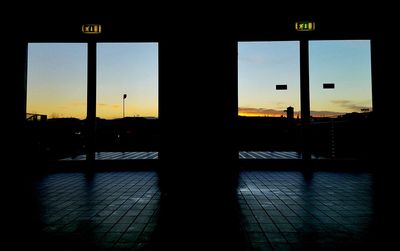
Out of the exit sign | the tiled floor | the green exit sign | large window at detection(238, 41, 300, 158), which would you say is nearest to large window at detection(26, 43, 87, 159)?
the exit sign

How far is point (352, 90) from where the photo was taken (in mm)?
7383

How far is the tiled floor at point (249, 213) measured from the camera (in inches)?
97.4

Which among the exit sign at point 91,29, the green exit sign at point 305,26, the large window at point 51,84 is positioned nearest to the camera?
the green exit sign at point 305,26

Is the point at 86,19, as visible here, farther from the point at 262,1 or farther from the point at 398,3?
the point at 398,3

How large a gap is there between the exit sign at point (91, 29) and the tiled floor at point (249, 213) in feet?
12.2

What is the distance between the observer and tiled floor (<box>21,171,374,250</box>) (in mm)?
2475

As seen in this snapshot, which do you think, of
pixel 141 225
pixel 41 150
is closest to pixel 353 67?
pixel 141 225

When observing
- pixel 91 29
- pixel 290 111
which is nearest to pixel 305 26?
pixel 290 111

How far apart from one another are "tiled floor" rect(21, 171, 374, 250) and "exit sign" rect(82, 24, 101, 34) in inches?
146

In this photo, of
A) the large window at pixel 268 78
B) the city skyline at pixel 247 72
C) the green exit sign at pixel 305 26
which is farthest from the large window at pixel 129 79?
the green exit sign at pixel 305 26

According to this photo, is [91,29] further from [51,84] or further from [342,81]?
[342,81]

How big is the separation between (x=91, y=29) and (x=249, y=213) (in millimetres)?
5897

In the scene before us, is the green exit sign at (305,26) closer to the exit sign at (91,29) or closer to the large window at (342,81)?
the large window at (342,81)

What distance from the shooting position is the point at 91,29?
6.52m
